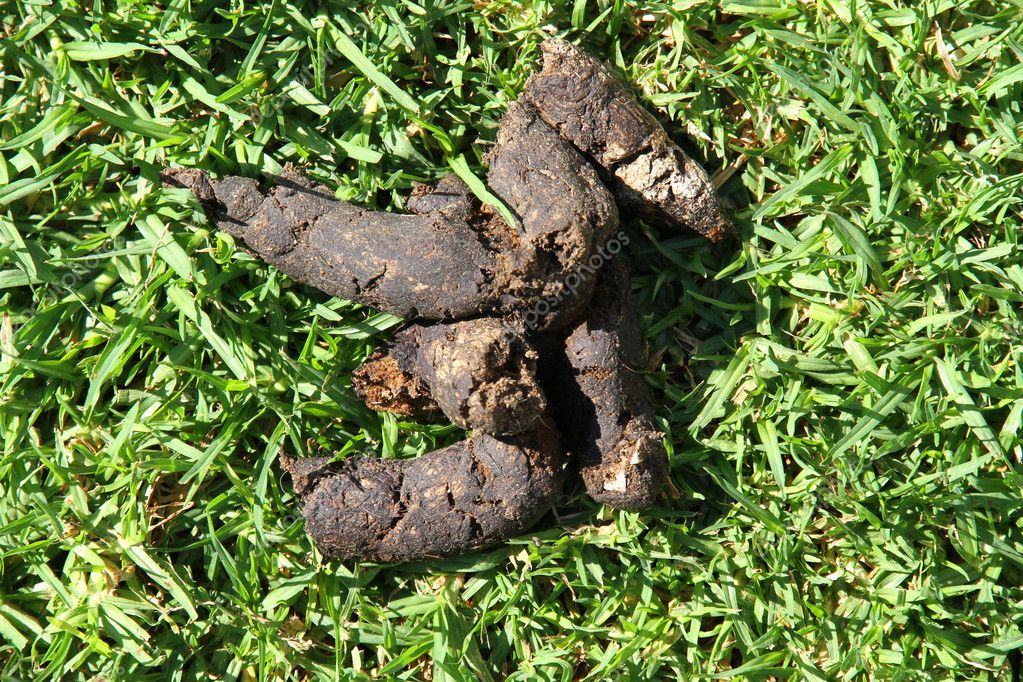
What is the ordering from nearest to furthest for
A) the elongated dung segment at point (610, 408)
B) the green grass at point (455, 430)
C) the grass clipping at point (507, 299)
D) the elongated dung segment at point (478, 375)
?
1. the elongated dung segment at point (478, 375)
2. the grass clipping at point (507, 299)
3. the elongated dung segment at point (610, 408)
4. the green grass at point (455, 430)

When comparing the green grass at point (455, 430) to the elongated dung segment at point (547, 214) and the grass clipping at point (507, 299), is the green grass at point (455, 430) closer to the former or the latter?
the grass clipping at point (507, 299)

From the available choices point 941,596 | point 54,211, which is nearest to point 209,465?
point 54,211

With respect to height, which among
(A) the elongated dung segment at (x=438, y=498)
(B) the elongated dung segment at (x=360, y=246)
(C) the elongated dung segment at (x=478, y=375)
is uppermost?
(B) the elongated dung segment at (x=360, y=246)

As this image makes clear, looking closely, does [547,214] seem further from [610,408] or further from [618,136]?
[610,408]

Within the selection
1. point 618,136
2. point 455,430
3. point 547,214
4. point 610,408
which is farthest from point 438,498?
point 618,136

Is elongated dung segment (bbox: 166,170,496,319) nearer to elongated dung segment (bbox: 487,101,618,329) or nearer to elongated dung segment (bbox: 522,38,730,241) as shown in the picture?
elongated dung segment (bbox: 487,101,618,329)

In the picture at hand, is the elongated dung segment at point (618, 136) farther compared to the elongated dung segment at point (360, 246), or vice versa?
the elongated dung segment at point (618, 136)

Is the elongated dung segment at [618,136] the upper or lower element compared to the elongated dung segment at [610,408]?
upper

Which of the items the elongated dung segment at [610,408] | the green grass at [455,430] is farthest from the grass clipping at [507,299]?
the green grass at [455,430]
